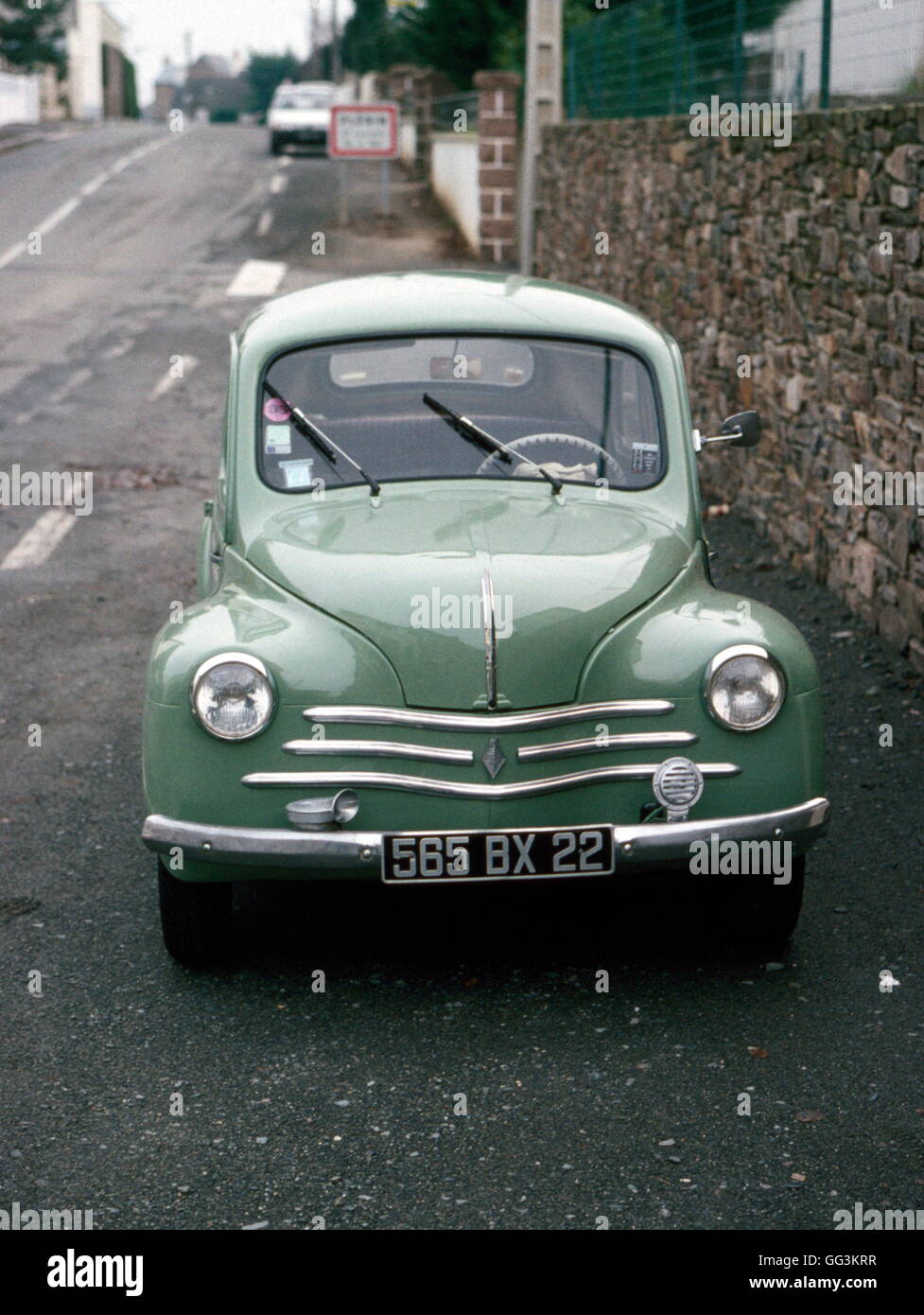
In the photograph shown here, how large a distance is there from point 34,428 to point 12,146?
31.2 meters

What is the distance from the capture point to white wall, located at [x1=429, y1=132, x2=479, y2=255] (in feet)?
83.8

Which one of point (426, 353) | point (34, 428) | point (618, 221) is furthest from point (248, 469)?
point (618, 221)

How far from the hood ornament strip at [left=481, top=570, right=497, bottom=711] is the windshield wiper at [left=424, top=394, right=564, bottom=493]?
94 cm

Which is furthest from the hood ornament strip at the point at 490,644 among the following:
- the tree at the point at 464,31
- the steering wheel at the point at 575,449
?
the tree at the point at 464,31

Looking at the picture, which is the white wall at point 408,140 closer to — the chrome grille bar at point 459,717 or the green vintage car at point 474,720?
the green vintage car at point 474,720

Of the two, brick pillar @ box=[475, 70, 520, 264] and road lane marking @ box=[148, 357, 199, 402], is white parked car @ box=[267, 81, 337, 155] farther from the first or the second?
road lane marking @ box=[148, 357, 199, 402]

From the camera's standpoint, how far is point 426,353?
5578mm

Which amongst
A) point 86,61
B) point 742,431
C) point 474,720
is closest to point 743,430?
point 742,431

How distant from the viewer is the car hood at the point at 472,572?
14.5ft

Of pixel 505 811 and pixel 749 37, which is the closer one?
pixel 505 811

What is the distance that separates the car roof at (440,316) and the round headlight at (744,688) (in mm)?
1571

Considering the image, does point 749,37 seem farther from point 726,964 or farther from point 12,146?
point 12,146

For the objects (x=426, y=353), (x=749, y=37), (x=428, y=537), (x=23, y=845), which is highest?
(x=749, y=37)

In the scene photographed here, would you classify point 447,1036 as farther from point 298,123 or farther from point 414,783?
point 298,123
